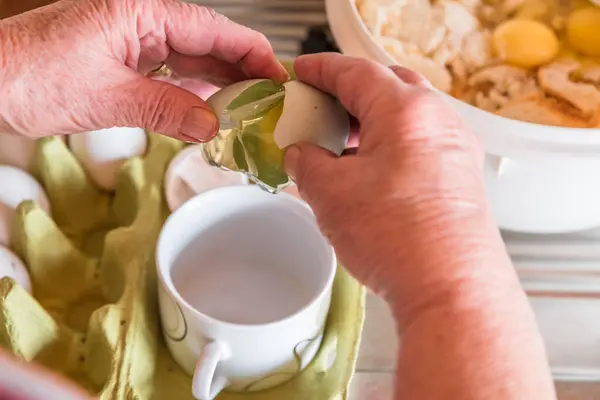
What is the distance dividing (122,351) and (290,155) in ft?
0.66

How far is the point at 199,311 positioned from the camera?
0.48 m

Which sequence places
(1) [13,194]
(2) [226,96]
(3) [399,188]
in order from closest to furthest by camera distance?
(3) [399,188] < (2) [226,96] < (1) [13,194]

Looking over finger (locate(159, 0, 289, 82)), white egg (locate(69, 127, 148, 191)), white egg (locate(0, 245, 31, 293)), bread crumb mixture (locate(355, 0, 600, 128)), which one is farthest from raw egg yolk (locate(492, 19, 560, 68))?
white egg (locate(0, 245, 31, 293))

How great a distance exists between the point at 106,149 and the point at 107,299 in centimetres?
13

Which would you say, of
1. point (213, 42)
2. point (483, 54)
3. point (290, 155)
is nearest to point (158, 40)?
point (213, 42)

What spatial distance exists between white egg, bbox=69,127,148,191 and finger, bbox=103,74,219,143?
126 mm

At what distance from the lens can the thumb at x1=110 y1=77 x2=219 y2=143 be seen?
1.39ft

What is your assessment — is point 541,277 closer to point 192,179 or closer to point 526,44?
point 526,44

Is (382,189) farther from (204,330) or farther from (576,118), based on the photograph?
(576,118)

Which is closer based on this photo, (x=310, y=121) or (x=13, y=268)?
(x=310, y=121)

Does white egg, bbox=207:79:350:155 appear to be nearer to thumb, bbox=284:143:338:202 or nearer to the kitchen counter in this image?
thumb, bbox=284:143:338:202

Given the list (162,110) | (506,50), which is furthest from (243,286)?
(506,50)

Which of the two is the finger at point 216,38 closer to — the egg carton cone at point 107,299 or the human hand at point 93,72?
the human hand at point 93,72

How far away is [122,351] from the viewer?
1.57 ft
